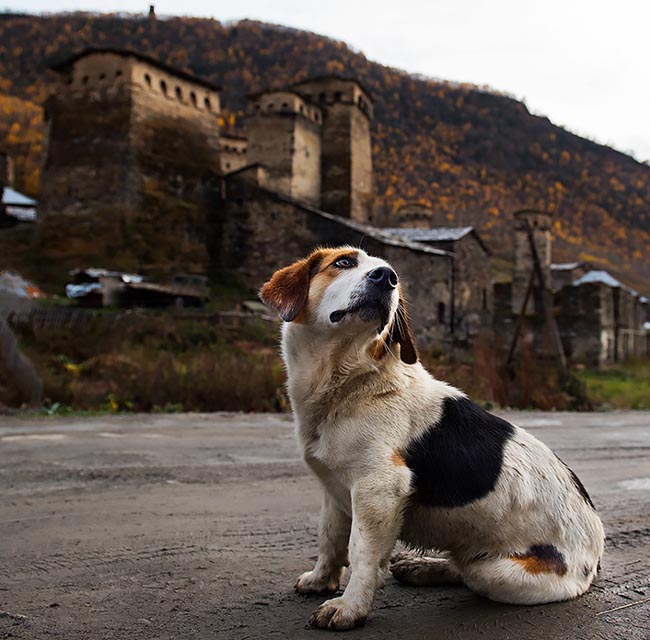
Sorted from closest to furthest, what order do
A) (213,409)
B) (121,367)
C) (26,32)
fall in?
(213,409), (121,367), (26,32)

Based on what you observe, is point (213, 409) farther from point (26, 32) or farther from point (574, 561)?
point (26, 32)

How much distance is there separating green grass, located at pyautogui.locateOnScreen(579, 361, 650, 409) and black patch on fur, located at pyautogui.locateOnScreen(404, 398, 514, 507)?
15733 millimetres

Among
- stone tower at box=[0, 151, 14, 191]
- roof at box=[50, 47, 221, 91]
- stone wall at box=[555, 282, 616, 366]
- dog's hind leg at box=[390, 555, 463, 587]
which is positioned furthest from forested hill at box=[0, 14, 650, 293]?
dog's hind leg at box=[390, 555, 463, 587]

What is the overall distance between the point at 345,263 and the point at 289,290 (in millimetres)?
261

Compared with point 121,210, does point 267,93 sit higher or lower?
higher

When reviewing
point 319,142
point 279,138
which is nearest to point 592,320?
point 279,138

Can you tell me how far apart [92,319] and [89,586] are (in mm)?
18988

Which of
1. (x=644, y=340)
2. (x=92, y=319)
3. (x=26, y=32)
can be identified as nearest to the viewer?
(x=92, y=319)

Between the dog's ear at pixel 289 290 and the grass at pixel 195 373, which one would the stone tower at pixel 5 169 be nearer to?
the grass at pixel 195 373

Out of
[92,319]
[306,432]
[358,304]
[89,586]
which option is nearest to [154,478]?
[89,586]

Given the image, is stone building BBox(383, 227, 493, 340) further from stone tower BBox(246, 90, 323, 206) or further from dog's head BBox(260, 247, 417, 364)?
dog's head BBox(260, 247, 417, 364)

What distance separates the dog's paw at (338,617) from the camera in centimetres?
233

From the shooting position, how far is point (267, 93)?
37.8 m

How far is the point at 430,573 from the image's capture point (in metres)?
2.91
